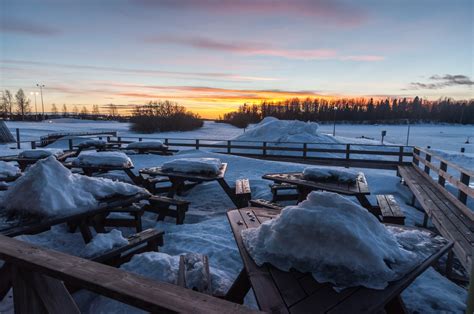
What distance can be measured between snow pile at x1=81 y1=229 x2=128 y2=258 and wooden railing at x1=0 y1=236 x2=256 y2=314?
139 cm

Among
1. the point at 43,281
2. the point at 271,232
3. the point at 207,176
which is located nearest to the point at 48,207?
the point at 43,281

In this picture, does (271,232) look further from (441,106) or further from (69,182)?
(441,106)

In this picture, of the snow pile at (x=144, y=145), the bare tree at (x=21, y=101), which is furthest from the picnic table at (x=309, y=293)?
the bare tree at (x=21, y=101)

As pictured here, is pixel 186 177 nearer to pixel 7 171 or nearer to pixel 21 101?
pixel 7 171

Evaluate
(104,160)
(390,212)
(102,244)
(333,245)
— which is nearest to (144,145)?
(104,160)

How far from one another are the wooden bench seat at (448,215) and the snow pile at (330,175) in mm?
1462

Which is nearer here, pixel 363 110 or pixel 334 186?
pixel 334 186

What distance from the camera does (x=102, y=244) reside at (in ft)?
10.9

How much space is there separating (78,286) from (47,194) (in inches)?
92.8

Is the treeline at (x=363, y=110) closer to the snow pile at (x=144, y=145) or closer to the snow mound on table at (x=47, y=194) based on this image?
the snow pile at (x=144, y=145)

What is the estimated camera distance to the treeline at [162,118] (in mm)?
43250

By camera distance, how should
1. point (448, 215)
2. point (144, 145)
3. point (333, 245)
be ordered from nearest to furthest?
1. point (333, 245)
2. point (448, 215)
3. point (144, 145)

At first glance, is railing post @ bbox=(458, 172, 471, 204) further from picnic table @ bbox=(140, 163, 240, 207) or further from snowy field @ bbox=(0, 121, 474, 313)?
picnic table @ bbox=(140, 163, 240, 207)

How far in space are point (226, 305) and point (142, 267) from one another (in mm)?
2485
